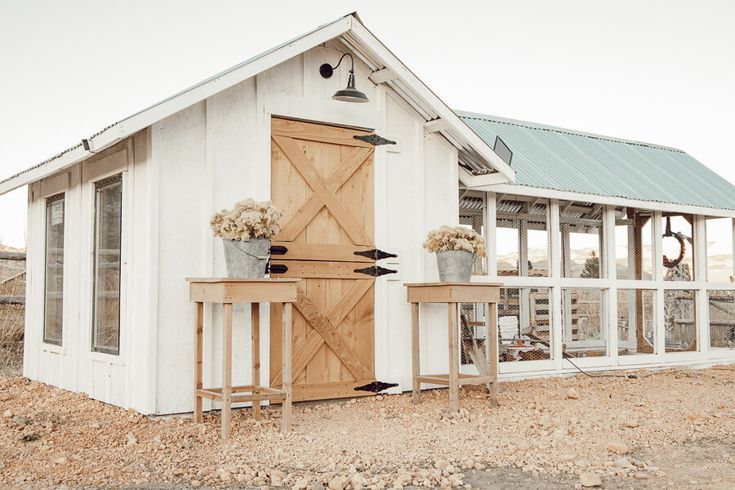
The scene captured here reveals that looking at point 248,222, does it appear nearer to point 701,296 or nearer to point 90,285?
point 90,285

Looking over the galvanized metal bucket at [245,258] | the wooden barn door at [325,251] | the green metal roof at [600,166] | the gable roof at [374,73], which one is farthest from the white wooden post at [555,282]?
the galvanized metal bucket at [245,258]

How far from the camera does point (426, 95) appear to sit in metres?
8.27

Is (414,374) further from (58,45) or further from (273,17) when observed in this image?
(58,45)

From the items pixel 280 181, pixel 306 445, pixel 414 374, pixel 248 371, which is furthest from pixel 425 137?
pixel 306 445

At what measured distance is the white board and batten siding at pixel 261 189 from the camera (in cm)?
694

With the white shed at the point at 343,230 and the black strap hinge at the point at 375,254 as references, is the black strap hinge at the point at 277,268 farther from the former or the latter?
the black strap hinge at the point at 375,254

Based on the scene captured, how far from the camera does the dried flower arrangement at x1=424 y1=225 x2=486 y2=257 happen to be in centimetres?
774

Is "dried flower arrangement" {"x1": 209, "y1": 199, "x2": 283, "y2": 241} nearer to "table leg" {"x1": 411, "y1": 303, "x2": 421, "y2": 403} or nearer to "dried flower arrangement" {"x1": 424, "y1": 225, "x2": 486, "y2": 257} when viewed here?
"dried flower arrangement" {"x1": 424, "y1": 225, "x2": 486, "y2": 257}

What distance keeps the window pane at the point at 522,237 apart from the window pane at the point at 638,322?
1.78 meters

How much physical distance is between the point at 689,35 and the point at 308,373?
8.41m

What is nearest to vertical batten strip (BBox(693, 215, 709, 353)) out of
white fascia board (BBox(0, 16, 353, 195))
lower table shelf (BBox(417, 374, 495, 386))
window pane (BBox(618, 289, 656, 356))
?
window pane (BBox(618, 289, 656, 356))

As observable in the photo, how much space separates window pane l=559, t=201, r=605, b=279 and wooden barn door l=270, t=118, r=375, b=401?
329 centimetres

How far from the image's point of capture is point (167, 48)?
10250 millimetres

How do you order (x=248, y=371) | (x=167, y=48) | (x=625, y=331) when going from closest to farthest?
1. (x=248, y=371)
2. (x=167, y=48)
3. (x=625, y=331)
